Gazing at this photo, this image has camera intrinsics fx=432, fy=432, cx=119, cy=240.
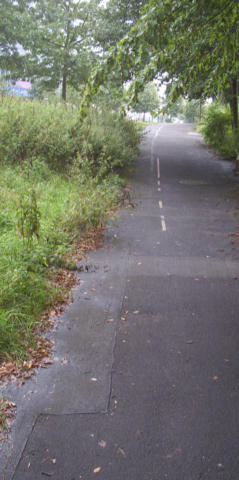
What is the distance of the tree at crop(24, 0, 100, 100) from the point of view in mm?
27328

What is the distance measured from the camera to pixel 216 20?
713 cm

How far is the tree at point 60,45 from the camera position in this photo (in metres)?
27.3

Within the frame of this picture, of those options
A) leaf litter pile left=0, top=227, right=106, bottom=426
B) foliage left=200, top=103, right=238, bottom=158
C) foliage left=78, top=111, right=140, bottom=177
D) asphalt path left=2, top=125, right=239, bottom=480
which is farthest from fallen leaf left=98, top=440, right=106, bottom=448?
foliage left=200, top=103, right=238, bottom=158

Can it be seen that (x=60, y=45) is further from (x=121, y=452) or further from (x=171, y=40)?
(x=121, y=452)

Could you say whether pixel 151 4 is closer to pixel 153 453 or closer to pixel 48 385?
pixel 48 385

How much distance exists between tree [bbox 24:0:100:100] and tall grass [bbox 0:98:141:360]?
8.65 m

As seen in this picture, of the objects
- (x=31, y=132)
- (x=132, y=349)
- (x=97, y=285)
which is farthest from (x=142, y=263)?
(x=31, y=132)

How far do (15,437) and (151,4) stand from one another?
510 cm

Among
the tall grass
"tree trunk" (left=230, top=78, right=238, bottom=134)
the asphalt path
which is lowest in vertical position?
the asphalt path

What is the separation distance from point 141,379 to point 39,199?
7351 mm

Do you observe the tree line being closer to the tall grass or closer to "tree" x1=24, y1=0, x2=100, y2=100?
"tree" x1=24, y1=0, x2=100, y2=100

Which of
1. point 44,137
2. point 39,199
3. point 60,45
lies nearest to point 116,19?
point 60,45

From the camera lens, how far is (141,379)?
15.6 feet

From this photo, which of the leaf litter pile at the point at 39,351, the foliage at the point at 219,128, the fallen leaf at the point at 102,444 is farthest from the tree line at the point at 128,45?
the fallen leaf at the point at 102,444
